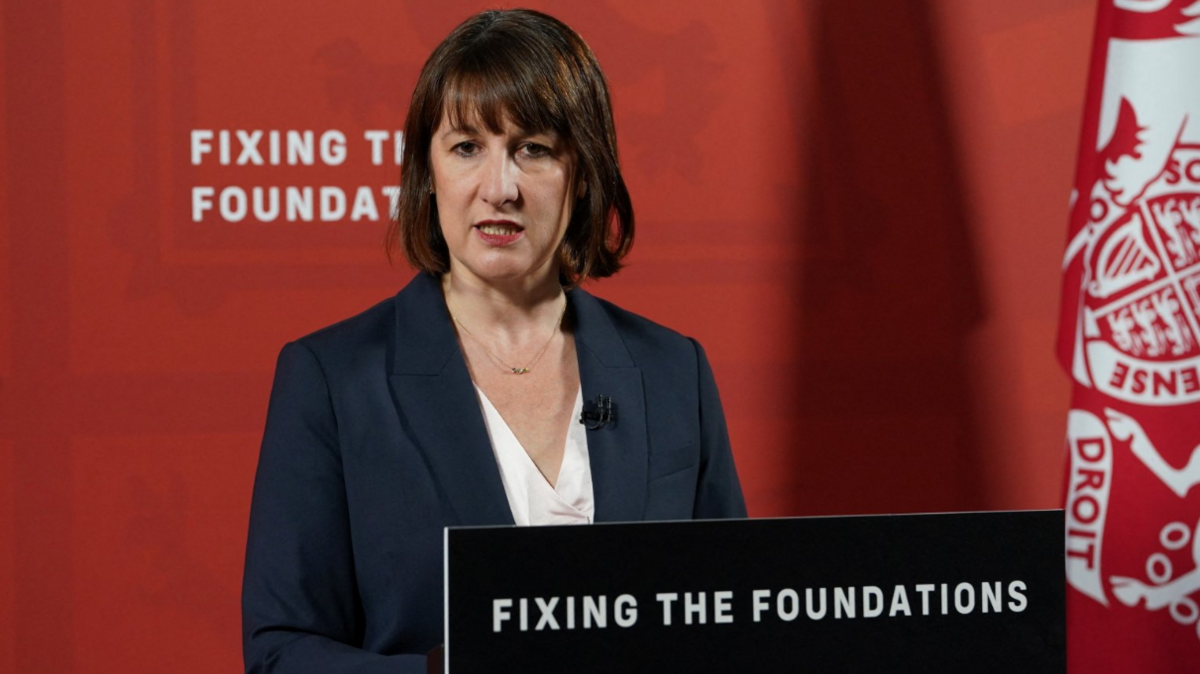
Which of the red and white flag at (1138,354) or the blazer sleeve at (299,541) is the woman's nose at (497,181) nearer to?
the blazer sleeve at (299,541)

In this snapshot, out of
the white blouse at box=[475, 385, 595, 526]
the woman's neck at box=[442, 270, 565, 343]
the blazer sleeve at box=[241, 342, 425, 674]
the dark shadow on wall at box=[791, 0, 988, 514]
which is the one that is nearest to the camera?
the blazer sleeve at box=[241, 342, 425, 674]

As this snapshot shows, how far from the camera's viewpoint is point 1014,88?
99.6 inches

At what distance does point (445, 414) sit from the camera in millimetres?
1322

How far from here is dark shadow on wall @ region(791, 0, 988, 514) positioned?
8.11 ft

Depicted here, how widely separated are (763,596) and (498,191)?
25.2 inches

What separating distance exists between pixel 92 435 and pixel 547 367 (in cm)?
116

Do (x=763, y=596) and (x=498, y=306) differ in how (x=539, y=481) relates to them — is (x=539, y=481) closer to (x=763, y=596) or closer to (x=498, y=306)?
(x=498, y=306)

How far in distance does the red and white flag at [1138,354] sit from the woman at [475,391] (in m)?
1.11

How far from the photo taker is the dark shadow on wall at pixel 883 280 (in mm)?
2473

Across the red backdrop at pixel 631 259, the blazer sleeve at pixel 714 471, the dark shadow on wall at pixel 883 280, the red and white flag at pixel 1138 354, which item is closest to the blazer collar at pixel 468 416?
the blazer sleeve at pixel 714 471

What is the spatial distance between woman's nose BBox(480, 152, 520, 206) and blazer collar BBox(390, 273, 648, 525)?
159mm

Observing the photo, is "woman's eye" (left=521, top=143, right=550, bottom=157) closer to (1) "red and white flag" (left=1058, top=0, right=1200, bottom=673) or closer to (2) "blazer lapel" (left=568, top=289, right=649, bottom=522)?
(2) "blazer lapel" (left=568, top=289, right=649, bottom=522)

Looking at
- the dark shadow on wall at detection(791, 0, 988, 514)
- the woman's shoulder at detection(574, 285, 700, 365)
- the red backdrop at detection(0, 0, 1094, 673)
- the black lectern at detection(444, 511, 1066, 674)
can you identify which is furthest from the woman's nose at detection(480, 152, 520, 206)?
the dark shadow on wall at detection(791, 0, 988, 514)

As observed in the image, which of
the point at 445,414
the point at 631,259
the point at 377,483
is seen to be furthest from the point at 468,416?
the point at 631,259
